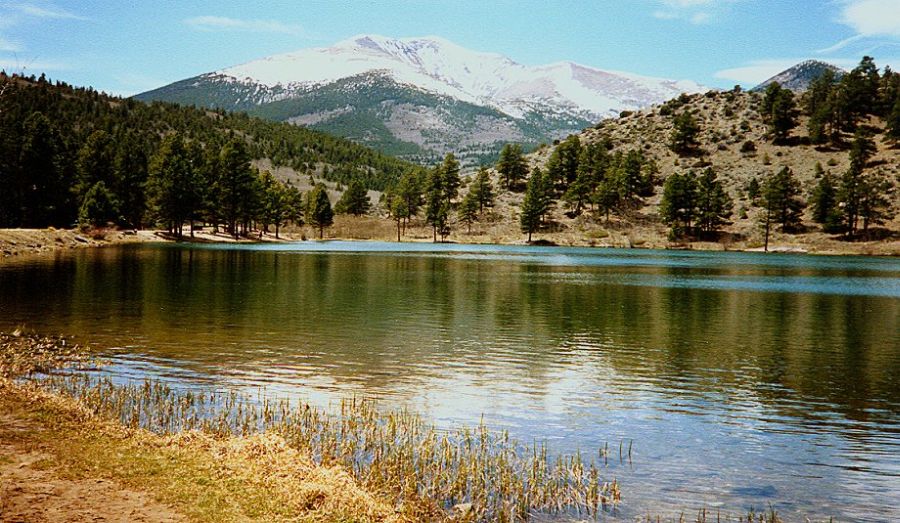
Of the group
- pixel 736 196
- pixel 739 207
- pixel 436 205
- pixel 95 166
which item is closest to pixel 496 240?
pixel 436 205

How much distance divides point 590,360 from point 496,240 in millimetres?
152956

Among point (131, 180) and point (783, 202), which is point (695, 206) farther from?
point (131, 180)

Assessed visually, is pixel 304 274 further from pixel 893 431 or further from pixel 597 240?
pixel 597 240

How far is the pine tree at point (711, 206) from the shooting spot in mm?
158500

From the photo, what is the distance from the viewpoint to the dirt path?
905cm

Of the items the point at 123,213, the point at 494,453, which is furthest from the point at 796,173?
the point at 494,453

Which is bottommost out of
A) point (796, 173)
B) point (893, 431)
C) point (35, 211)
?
point (893, 431)

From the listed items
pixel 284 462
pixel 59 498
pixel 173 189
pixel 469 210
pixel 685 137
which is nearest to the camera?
pixel 59 498

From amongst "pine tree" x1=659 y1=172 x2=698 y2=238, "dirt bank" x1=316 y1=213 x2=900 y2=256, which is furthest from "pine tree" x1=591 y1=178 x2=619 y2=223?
"pine tree" x1=659 y1=172 x2=698 y2=238

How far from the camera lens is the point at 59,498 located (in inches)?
379

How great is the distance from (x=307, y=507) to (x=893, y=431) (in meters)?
16.3

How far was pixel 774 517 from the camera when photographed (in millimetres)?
11266

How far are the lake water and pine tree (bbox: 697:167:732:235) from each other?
4185 inches

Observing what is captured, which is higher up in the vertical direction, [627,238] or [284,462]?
[627,238]
